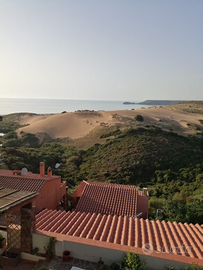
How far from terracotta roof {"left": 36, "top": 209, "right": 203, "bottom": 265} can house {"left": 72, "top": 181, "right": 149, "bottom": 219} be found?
11.6ft

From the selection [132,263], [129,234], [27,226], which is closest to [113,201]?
[129,234]

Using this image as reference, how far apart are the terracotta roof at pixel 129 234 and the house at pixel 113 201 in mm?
3543

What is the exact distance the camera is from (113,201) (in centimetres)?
1077

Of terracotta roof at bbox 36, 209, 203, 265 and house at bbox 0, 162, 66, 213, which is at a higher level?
terracotta roof at bbox 36, 209, 203, 265

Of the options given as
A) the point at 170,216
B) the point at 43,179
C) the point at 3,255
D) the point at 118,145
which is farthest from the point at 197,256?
the point at 118,145

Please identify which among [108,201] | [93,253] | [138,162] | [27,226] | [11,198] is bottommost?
[138,162]

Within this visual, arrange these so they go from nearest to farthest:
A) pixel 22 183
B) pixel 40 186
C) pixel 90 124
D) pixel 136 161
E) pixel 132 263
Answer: pixel 132 263
pixel 40 186
pixel 22 183
pixel 136 161
pixel 90 124

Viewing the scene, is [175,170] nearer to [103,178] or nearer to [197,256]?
[103,178]

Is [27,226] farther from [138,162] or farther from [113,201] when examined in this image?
[138,162]

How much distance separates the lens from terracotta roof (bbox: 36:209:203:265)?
4.71 m

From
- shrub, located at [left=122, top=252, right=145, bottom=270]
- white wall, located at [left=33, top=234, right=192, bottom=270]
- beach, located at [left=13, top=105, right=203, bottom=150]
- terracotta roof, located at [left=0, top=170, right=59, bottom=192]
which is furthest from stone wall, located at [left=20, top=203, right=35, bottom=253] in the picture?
beach, located at [left=13, top=105, right=203, bottom=150]

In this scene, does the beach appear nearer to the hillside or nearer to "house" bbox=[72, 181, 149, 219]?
the hillside

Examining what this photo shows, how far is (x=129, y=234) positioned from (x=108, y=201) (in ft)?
17.2

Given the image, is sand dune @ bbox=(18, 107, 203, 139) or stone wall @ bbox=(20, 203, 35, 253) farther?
sand dune @ bbox=(18, 107, 203, 139)
